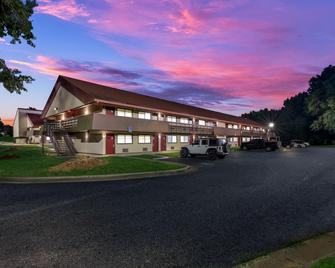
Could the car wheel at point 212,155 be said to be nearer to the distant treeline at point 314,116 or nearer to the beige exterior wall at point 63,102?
the beige exterior wall at point 63,102

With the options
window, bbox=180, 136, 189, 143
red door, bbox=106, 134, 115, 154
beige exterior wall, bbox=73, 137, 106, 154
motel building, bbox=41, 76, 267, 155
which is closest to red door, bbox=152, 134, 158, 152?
motel building, bbox=41, 76, 267, 155

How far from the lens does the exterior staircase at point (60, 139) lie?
92.2 feet

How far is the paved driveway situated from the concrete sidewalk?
0.38m

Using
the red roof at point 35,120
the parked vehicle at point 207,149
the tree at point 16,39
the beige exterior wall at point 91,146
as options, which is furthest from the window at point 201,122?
the red roof at point 35,120

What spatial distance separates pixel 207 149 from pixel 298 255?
68.7 feet

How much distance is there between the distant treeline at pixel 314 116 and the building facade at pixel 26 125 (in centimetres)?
7559

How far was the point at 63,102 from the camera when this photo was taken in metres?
34.2

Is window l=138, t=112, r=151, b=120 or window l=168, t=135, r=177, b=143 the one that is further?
window l=168, t=135, r=177, b=143

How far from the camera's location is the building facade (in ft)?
199

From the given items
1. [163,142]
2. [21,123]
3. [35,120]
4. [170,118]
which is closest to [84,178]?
[163,142]

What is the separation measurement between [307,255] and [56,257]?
4601mm

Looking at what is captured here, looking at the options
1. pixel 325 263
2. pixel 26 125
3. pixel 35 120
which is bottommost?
pixel 325 263

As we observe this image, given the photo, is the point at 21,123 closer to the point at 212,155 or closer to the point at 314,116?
the point at 212,155

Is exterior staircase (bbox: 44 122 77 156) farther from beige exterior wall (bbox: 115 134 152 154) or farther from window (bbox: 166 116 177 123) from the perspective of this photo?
window (bbox: 166 116 177 123)
